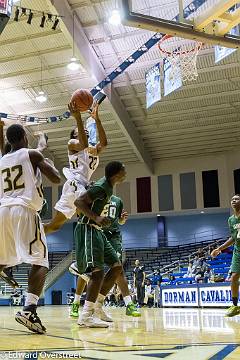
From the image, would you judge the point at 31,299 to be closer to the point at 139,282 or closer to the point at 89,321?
the point at 89,321

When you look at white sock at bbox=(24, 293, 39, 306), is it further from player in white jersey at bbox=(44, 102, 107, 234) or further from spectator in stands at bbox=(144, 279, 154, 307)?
spectator in stands at bbox=(144, 279, 154, 307)

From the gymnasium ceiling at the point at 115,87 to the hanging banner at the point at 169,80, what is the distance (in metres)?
2.25

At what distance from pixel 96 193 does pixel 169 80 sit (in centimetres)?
940

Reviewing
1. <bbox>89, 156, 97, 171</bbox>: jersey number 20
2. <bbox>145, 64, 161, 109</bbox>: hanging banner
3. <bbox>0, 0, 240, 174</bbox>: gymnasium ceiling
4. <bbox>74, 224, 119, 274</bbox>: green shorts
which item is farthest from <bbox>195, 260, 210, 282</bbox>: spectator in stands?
<bbox>74, 224, 119, 274</bbox>: green shorts

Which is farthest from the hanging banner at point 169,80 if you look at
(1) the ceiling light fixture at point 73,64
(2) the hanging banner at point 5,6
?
(2) the hanging banner at point 5,6

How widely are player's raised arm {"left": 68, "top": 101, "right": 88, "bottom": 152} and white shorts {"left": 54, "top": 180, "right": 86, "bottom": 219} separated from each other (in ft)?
1.28

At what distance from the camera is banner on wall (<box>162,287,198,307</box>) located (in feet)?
37.6

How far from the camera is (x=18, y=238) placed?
3.27 metres

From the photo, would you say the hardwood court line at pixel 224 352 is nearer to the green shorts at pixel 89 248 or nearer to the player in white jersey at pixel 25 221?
the player in white jersey at pixel 25 221

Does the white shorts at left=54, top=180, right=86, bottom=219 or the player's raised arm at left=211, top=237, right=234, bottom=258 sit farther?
the player's raised arm at left=211, top=237, right=234, bottom=258

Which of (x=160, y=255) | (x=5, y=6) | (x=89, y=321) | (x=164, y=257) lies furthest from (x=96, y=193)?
(x=160, y=255)

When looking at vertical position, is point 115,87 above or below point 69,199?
above

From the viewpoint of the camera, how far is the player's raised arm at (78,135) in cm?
441

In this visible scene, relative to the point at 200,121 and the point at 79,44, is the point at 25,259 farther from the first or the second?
the point at 200,121
